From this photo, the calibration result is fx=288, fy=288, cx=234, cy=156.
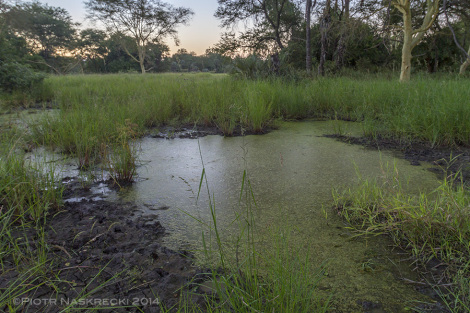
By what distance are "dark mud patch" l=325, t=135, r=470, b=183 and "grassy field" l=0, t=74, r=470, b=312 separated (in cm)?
8

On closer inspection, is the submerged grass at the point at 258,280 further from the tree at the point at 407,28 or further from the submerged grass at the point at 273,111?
the tree at the point at 407,28

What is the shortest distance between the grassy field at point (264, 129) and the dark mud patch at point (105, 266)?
0.06m

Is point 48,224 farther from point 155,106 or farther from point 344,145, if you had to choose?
point 155,106

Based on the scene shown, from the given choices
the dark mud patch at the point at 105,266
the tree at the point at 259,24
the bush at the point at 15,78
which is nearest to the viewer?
the dark mud patch at the point at 105,266

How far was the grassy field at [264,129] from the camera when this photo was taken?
43.2 inches

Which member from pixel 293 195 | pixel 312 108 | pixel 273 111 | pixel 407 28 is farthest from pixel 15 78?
pixel 407 28

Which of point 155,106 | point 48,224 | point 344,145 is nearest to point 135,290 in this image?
point 48,224

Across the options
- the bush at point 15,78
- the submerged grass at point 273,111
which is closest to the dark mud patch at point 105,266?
the submerged grass at point 273,111

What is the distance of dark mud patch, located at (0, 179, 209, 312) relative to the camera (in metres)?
0.90

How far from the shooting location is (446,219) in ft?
3.84

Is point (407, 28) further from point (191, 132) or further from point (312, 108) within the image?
point (191, 132)

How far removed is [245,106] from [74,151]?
1.89 meters

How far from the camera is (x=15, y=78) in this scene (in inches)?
197

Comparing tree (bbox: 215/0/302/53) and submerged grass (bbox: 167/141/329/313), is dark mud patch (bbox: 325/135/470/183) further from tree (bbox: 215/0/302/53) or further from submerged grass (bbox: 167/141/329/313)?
tree (bbox: 215/0/302/53)
